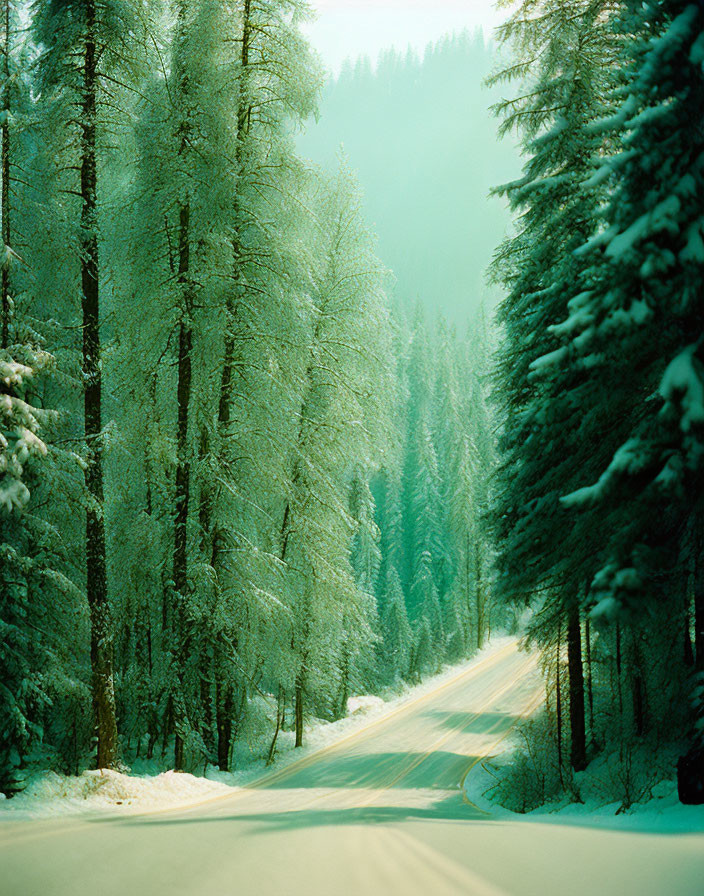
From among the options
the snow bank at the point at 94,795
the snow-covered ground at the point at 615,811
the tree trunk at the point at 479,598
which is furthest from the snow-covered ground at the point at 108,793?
the tree trunk at the point at 479,598

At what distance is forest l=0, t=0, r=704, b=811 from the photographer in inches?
212

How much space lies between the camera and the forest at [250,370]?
212 inches

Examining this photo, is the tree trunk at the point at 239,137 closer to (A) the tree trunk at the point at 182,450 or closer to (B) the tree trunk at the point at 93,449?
(A) the tree trunk at the point at 182,450

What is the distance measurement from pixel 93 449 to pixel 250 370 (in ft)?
12.9

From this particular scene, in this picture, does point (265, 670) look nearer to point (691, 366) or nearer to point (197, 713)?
point (197, 713)

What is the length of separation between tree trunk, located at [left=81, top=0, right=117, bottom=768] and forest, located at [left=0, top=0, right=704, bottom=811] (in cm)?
5

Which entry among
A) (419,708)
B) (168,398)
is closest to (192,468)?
(168,398)

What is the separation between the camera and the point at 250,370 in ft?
39.5

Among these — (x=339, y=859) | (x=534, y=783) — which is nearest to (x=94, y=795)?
(x=339, y=859)

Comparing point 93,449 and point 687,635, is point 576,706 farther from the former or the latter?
point 93,449

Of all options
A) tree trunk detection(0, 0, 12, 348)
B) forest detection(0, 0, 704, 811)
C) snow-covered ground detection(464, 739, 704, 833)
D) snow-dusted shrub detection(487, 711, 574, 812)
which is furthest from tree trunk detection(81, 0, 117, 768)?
snow-dusted shrub detection(487, 711, 574, 812)

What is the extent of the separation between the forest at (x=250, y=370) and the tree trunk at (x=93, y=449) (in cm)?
5

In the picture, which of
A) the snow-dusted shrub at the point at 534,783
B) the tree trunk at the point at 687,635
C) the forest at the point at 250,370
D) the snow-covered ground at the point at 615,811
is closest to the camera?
the snow-covered ground at the point at 615,811

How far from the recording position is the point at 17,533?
34.0ft
